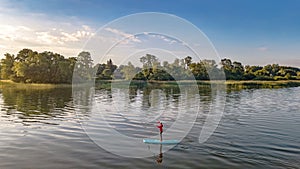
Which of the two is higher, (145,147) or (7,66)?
(7,66)

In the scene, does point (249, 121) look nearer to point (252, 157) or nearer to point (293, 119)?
point (293, 119)

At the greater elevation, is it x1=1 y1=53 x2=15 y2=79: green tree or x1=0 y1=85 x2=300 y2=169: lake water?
x1=1 y1=53 x2=15 y2=79: green tree

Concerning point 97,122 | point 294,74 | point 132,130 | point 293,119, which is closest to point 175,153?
point 132,130

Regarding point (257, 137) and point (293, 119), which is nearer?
point (257, 137)

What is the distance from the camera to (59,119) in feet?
93.4

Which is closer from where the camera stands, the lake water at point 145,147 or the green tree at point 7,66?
the lake water at point 145,147

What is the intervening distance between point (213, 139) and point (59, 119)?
49.7 ft

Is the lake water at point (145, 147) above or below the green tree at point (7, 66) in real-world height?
below

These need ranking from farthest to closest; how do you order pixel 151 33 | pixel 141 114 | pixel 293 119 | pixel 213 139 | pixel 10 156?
pixel 141 114, pixel 293 119, pixel 213 139, pixel 151 33, pixel 10 156

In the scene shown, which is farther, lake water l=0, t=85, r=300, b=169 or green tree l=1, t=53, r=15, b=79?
green tree l=1, t=53, r=15, b=79

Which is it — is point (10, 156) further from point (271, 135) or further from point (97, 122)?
point (271, 135)

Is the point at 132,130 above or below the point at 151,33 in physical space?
below

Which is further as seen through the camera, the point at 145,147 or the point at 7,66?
the point at 7,66

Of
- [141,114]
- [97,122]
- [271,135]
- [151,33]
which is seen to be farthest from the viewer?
[141,114]
